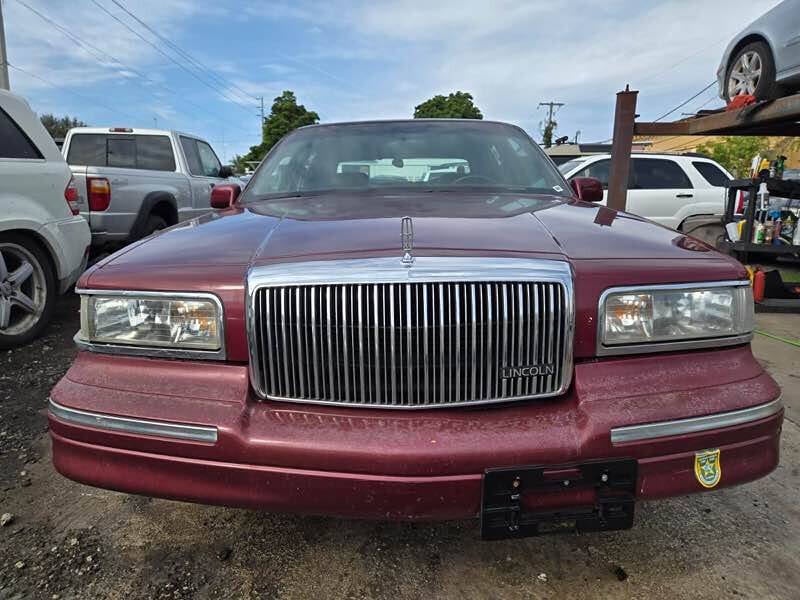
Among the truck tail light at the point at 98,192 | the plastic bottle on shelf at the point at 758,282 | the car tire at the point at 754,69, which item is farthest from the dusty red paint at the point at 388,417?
the car tire at the point at 754,69

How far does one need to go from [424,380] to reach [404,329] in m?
0.17

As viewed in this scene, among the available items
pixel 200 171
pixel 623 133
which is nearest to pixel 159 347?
pixel 623 133

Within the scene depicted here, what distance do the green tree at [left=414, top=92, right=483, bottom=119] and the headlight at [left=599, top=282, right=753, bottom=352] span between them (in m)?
42.4

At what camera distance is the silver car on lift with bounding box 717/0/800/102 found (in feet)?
18.8

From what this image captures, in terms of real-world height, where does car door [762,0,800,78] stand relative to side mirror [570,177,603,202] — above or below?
above

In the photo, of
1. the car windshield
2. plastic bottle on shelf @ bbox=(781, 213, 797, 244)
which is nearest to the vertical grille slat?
the car windshield

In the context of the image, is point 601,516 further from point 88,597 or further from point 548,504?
point 88,597

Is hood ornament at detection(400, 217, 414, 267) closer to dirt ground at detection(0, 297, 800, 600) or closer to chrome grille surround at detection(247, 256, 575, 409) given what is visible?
chrome grille surround at detection(247, 256, 575, 409)

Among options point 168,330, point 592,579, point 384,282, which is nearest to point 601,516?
point 592,579

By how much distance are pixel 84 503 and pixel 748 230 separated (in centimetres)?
649

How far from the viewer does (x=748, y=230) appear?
6016 millimetres

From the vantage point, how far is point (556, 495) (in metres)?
1.56

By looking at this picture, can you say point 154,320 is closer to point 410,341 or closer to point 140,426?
point 140,426

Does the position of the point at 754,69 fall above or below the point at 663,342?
above
